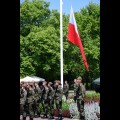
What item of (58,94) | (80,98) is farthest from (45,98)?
(80,98)

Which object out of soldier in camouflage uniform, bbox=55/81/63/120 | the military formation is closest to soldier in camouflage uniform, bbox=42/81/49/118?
the military formation

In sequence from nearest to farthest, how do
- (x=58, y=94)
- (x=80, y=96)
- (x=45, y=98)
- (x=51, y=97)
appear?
(x=80, y=96) < (x=58, y=94) < (x=51, y=97) < (x=45, y=98)

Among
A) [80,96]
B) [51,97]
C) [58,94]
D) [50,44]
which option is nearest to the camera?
[80,96]

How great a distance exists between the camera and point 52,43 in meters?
33.2

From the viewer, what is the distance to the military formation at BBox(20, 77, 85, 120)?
1159 cm

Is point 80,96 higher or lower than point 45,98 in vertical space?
higher

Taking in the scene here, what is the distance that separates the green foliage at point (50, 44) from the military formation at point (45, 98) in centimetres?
1786

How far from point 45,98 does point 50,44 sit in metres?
19.8

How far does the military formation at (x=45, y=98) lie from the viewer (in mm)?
11594

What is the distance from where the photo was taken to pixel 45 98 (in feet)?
44.7

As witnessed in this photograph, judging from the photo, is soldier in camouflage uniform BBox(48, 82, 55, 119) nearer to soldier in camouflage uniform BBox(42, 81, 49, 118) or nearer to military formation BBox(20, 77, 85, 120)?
military formation BBox(20, 77, 85, 120)

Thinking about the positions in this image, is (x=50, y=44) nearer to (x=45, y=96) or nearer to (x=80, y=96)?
(x=45, y=96)
